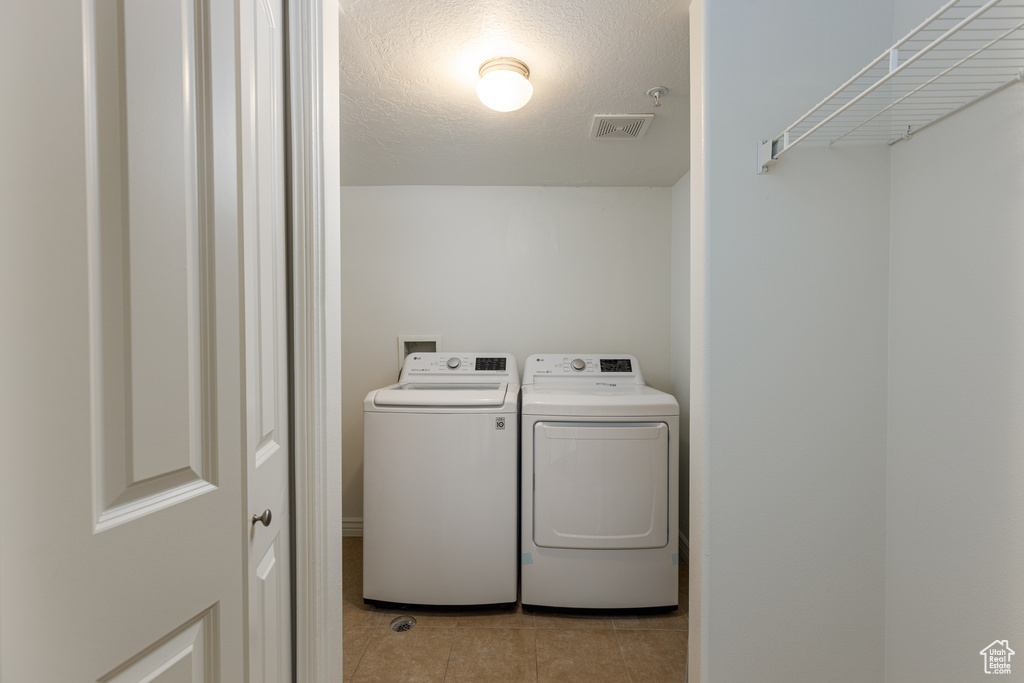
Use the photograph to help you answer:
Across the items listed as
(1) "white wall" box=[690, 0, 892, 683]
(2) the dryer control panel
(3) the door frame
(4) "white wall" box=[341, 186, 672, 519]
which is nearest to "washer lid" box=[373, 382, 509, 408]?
(2) the dryer control panel

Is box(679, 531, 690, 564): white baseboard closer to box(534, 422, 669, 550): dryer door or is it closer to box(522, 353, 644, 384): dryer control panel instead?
box(534, 422, 669, 550): dryer door

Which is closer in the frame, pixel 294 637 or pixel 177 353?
pixel 177 353

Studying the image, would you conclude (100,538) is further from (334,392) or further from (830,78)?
(830,78)

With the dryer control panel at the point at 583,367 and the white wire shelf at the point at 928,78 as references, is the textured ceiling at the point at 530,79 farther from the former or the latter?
the dryer control panel at the point at 583,367

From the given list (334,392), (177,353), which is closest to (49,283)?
(177,353)

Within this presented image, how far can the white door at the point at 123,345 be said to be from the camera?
46 cm

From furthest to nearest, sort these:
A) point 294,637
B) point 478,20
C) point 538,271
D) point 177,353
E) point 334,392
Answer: point 538,271 < point 478,20 < point 334,392 < point 294,637 < point 177,353

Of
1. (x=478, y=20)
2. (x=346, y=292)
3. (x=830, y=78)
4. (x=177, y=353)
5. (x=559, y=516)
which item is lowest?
(x=559, y=516)

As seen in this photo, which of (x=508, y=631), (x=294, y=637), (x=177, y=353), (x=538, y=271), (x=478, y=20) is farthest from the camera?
(x=538, y=271)

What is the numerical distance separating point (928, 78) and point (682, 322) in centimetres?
161

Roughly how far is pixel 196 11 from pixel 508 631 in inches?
82.6

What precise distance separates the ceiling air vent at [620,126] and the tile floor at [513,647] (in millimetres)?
2066

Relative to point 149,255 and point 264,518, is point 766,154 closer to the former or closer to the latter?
point 149,255

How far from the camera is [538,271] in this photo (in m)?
2.70
